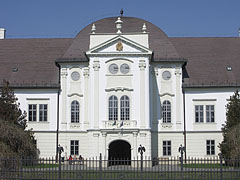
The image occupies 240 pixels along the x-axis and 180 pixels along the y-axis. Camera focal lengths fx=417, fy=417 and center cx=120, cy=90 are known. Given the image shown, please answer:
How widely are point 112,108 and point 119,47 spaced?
16.6 ft

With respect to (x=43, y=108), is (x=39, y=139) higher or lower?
lower

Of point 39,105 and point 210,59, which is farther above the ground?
point 210,59

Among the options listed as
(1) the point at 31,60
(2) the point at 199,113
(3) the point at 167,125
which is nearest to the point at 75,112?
(1) the point at 31,60

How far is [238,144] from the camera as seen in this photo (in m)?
26.9

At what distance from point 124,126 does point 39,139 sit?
818 centimetres

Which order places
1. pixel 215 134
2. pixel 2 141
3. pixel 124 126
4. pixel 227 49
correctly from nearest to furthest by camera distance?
pixel 2 141, pixel 124 126, pixel 215 134, pixel 227 49

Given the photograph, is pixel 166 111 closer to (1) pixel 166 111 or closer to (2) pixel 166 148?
(1) pixel 166 111

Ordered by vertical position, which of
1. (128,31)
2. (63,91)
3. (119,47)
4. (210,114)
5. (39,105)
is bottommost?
(210,114)

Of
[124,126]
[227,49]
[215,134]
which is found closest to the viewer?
[124,126]

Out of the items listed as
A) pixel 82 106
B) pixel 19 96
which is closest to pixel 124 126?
pixel 82 106

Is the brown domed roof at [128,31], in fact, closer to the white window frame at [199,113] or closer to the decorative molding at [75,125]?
the white window frame at [199,113]

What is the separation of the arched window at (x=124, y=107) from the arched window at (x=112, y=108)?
1.60 feet

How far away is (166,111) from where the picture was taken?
36.5 m

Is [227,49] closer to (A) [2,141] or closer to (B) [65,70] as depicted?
(B) [65,70]
